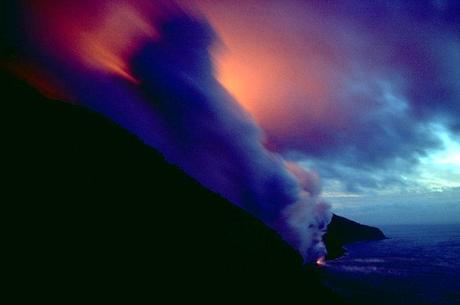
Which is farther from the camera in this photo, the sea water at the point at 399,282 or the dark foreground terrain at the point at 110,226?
the sea water at the point at 399,282

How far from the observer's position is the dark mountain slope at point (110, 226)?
19.5m

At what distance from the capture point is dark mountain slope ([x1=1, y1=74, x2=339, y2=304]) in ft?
64.1

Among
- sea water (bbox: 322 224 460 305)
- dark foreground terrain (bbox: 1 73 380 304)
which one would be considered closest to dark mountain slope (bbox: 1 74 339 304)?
dark foreground terrain (bbox: 1 73 380 304)

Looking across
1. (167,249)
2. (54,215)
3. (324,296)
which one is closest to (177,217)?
(167,249)

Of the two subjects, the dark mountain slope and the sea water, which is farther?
the sea water

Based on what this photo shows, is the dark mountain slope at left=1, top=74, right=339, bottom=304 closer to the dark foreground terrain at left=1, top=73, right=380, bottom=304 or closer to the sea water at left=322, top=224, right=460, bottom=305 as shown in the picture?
the dark foreground terrain at left=1, top=73, right=380, bottom=304

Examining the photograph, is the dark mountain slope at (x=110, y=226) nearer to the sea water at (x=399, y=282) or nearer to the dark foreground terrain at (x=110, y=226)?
the dark foreground terrain at (x=110, y=226)

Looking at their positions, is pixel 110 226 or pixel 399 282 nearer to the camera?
pixel 110 226


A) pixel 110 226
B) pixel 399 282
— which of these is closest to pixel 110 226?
pixel 110 226

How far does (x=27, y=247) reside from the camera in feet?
61.8

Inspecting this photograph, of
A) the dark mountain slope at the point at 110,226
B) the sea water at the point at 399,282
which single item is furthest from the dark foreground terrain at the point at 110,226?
the sea water at the point at 399,282

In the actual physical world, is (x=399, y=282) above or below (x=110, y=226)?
below

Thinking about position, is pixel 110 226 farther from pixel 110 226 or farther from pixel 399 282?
pixel 399 282

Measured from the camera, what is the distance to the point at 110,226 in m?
26.0
